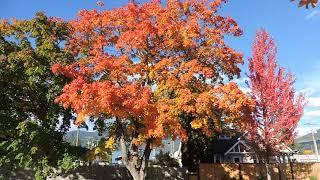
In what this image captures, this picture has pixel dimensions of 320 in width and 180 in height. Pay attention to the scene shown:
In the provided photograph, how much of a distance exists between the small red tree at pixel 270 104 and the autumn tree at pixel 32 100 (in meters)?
11.5

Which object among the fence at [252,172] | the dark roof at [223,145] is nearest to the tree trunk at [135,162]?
the fence at [252,172]

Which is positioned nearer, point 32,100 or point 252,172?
point 32,100

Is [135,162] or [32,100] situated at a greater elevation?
[32,100]

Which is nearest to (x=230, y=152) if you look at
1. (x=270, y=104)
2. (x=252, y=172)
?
(x=252, y=172)

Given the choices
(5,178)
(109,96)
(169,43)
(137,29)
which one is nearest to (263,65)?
(169,43)

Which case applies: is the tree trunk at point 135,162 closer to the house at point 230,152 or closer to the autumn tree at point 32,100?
the autumn tree at point 32,100

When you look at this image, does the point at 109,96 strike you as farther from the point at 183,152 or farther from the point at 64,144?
the point at 183,152

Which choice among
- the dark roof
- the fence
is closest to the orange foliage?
the fence

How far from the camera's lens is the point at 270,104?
80.2 ft

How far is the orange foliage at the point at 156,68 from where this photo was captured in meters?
22.2

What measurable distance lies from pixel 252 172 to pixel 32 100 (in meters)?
16.6

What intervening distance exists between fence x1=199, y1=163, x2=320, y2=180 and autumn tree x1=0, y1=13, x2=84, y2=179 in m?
10.6

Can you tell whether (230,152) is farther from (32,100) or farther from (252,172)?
(32,100)

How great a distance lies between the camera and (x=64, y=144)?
25531 mm
